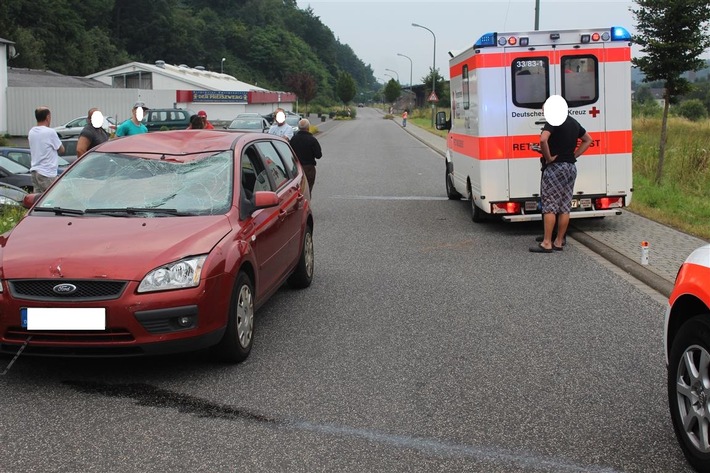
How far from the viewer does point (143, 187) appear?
6.02m

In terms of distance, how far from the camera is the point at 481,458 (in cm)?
390

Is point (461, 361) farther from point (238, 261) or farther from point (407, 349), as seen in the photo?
point (238, 261)

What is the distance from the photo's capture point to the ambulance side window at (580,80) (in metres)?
10.8

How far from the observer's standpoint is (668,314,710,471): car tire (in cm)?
352

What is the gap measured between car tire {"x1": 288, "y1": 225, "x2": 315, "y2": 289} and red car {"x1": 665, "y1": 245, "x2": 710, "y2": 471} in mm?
4294

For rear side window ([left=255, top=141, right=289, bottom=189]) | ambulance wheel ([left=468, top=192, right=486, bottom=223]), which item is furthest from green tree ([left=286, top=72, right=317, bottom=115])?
rear side window ([left=255, top=141, right=289, bottom=189])

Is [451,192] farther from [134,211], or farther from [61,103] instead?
[61,103]

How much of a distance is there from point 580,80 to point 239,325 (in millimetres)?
7165

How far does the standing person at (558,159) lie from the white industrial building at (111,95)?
142 ft

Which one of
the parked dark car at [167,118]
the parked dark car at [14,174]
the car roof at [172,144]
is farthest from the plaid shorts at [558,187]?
the parked dark car at [167,118]

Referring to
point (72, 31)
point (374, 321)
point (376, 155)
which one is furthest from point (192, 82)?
point (374, 321)

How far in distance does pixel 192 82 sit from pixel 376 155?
4815cm

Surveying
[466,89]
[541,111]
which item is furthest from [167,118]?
[541,111]

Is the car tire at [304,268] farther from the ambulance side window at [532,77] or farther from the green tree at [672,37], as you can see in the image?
the green tree at [672,37]
